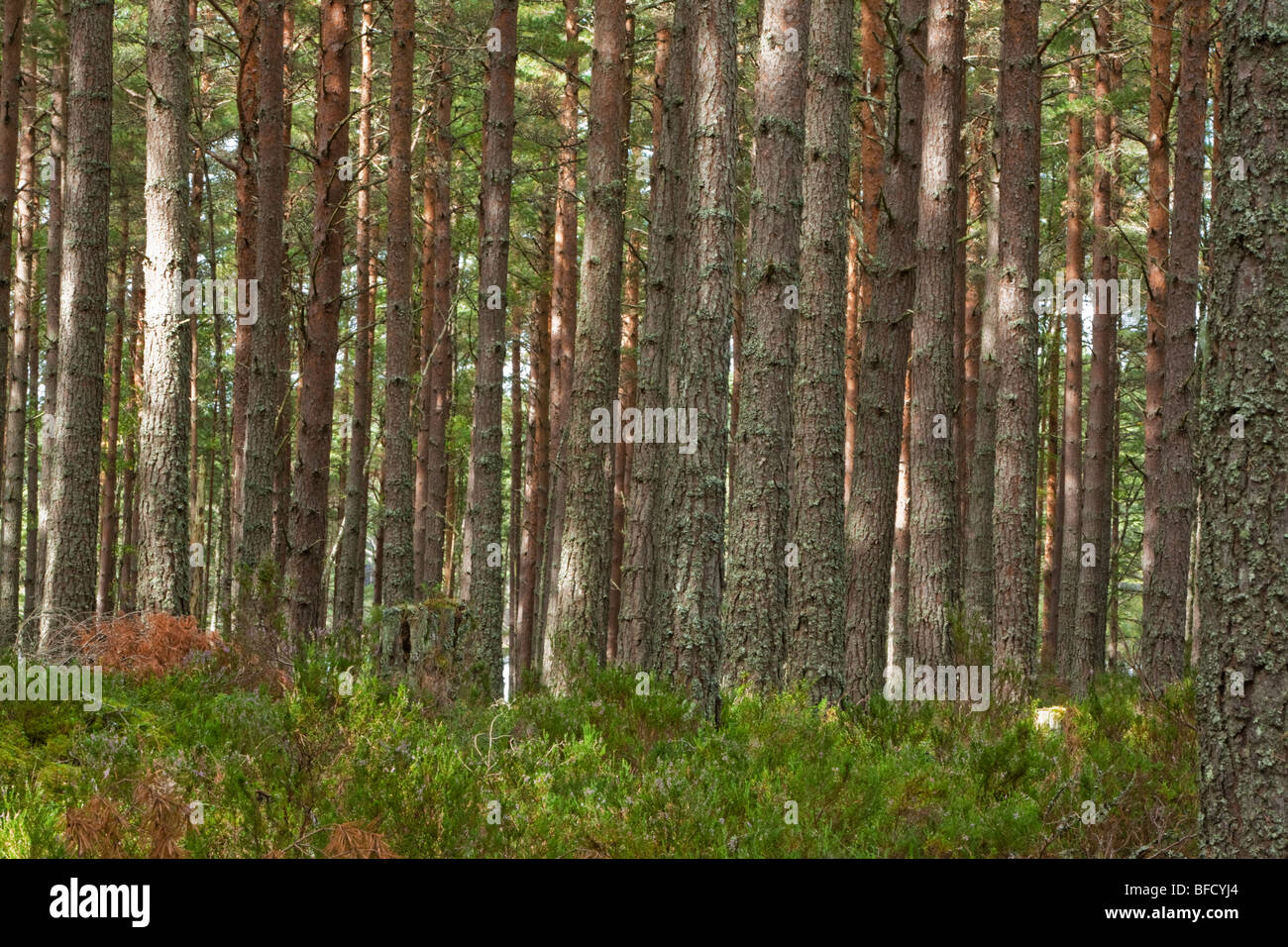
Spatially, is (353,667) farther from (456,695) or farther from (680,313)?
(680,313)

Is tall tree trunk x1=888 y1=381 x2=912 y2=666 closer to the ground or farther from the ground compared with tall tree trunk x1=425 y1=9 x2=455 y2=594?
closer to the ground

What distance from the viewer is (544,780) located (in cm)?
595

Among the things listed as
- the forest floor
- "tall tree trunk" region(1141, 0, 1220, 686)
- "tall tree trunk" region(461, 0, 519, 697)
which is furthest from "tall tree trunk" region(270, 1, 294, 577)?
"tall tree trunk" region(1141, 0, 1220, 686)

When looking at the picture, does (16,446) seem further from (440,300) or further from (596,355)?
(596,355)

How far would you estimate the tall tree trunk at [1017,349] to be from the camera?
11.1 meters

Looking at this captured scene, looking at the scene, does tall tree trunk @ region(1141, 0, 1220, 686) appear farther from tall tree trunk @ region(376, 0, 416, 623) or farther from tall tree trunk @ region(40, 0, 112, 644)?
tall tree trunk @ region(40, 0, 112, 644)

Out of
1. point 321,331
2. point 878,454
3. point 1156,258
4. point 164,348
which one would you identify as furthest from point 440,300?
point 1156,258

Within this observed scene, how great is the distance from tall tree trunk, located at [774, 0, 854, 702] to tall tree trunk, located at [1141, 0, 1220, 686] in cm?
548

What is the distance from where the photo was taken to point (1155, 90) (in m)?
14.9

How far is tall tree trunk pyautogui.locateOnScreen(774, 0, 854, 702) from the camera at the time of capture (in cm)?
962

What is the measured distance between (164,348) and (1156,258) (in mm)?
12945

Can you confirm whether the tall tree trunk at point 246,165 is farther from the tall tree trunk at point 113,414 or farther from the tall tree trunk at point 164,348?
the tall tree trunk at point 113,414
